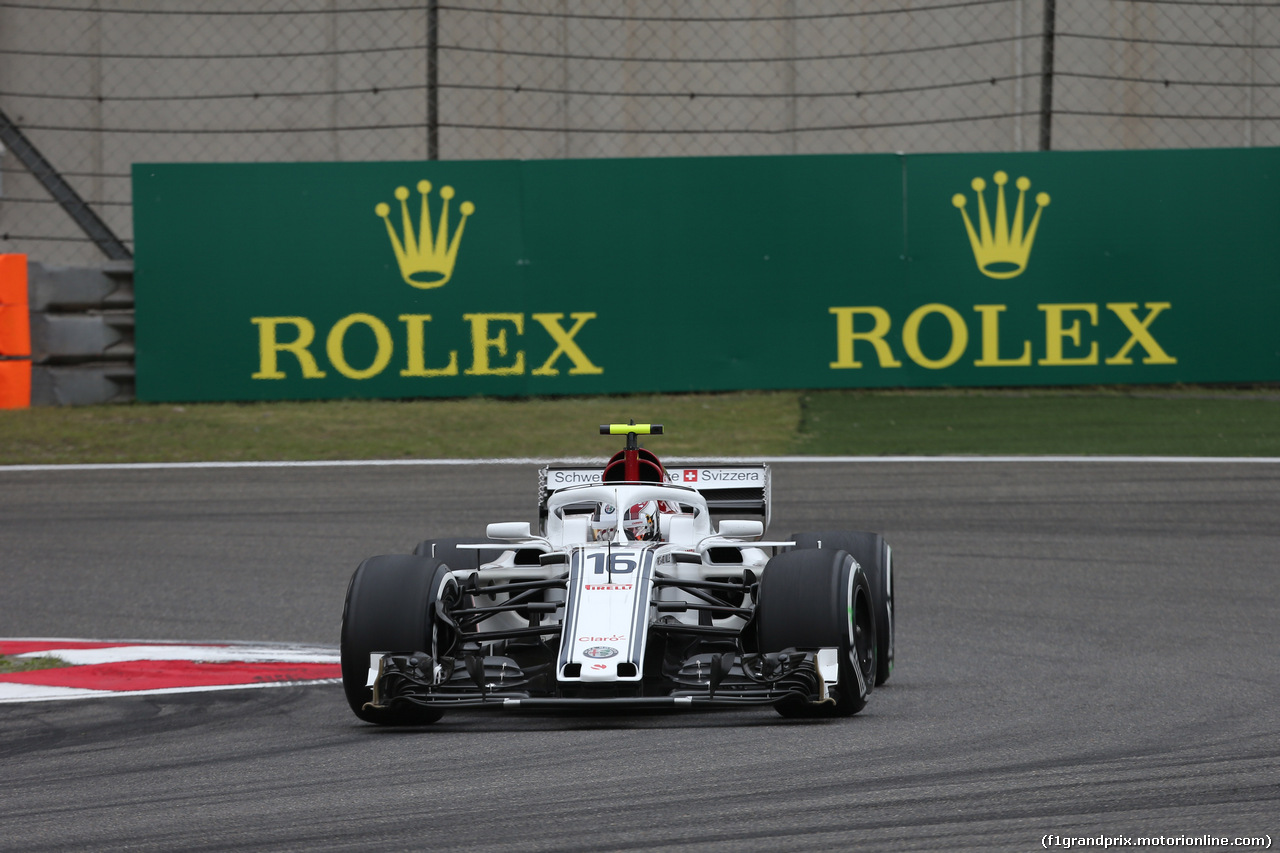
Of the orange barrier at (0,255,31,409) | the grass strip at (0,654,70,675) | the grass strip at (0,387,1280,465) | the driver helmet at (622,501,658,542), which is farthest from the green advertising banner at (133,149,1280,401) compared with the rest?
the driver helmet at (622,501,658,542)

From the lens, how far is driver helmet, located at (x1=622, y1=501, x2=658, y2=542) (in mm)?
6469

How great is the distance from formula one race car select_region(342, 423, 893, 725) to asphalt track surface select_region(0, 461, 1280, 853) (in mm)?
126

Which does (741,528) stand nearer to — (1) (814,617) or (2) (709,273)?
(1) (814,617)

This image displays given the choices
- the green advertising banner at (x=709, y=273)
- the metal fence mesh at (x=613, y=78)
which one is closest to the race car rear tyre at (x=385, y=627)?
the green advertising banner at (x=709, y=273)

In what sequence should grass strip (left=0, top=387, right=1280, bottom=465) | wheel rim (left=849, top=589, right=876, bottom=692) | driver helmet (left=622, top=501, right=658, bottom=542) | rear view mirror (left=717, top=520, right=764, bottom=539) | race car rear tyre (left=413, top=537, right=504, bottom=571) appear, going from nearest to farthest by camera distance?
1. wheel rim (left=849, top=589, right=876, bottom=692)
2. driver helmet (left=622, top=501, right=658, bottom=542)
3. rear view mirror (left=717, top=520, right=764, bottom=539)
4. race car rear tyre (left=413, top=537, right=504, bottom=571)
5. grass strip (left=0, top=387, right=1280, bottom=465)

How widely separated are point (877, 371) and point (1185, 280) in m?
2.68

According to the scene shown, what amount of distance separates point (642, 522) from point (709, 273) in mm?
7890

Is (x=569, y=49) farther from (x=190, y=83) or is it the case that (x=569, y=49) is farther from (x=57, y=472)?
(x=57, y=472)

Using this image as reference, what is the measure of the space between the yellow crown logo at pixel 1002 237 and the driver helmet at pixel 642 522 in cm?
830

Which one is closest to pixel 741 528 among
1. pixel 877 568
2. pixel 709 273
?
pixel 877 568

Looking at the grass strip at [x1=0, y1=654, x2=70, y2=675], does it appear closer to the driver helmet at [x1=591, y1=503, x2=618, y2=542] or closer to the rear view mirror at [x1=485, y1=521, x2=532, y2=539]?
the rear view mirror at [x1=485, y1=521, x2=532, y2=539]

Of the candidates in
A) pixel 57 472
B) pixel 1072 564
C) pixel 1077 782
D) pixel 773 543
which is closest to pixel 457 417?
pixel 57 472

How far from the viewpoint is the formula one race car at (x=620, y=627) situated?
217 inches

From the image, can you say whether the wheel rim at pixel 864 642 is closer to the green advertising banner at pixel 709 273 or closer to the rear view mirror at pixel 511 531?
the rear view mirror at pixel 511 531
